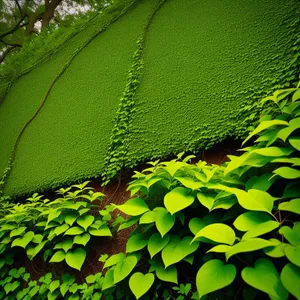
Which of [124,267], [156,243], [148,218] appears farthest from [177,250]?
[124,267]

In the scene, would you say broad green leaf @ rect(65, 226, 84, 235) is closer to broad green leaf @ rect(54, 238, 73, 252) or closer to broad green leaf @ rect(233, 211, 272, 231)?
broad green leaf @ rect(54, 238, 73, 252)

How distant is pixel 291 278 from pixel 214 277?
0.27m

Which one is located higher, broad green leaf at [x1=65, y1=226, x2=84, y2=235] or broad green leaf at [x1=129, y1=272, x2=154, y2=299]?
broad green leaf at [x1=65, y1=226, x2=84, y2=235]

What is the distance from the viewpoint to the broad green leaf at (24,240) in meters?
2.10

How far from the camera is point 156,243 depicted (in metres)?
1.40

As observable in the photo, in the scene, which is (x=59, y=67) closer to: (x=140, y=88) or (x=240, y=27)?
(x=140, y=88)

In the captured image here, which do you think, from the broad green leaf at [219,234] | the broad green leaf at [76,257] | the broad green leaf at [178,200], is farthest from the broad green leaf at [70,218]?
the broad green leaf at [219,234]

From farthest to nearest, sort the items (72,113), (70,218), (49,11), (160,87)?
(49,11), (72,113), (160,87), (70,218)

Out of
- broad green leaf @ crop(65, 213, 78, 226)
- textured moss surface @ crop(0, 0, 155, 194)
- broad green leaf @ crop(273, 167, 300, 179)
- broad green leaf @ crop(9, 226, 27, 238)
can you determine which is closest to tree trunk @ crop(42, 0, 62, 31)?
textured moss surface @ crop(0, 0, 155, 194)

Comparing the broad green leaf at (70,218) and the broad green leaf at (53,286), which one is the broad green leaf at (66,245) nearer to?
the broad green leaf at (70,218)

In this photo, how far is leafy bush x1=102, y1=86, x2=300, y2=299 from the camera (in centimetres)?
85

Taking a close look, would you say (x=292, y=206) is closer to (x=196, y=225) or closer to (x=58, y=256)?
(x=196, y=225)

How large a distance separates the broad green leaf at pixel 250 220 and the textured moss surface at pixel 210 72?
1.29 meters

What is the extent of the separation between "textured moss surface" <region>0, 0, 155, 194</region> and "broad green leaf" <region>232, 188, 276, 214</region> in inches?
84.7
